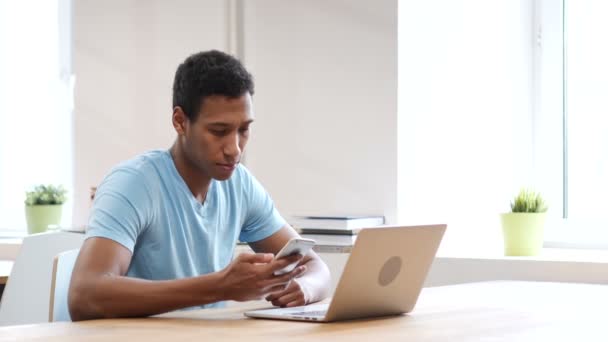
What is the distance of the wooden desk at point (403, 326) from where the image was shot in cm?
176

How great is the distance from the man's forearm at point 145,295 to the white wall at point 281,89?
4.68 feet

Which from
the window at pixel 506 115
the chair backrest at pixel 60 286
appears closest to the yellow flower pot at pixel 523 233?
the window at pixel 506 115

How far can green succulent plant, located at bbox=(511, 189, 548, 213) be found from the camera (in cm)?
329

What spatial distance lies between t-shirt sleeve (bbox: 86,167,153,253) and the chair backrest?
11 cm

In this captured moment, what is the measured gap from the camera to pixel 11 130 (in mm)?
4672

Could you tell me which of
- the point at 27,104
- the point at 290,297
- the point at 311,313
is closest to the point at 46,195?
the point at 27,104

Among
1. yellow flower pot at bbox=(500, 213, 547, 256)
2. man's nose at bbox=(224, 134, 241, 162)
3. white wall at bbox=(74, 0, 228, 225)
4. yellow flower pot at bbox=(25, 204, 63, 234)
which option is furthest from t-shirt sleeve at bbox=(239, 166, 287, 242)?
yellow flower pot at bbox=(25, 204, 63, 234)

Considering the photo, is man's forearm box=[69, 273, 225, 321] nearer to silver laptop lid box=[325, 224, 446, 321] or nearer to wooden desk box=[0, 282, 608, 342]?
wooden desk box=[0, 282, 608, 342]

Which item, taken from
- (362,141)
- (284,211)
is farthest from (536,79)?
(284,211)

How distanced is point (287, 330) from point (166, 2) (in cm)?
225

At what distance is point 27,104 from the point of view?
183 inches

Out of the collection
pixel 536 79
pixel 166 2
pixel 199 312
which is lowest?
pixel 199 312

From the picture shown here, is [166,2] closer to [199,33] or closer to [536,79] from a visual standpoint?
[199,33]

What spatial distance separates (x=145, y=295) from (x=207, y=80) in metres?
0.54
